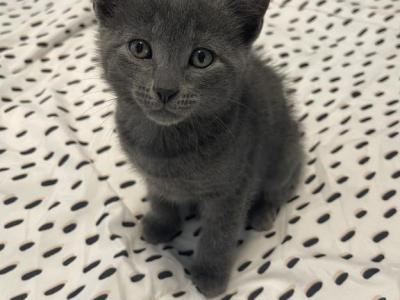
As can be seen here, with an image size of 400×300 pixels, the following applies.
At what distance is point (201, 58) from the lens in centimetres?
87

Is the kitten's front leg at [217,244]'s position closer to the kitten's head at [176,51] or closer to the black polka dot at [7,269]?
the kitten's head at [176,51]

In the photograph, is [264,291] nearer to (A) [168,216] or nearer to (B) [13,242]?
(A) [168,216]

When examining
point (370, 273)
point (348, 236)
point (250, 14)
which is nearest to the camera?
point (250, 14)

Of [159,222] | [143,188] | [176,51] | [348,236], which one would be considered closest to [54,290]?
[159,222]

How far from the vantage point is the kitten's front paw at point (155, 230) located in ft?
3.91

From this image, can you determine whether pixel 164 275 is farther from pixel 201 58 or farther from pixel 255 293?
pixel 201 58

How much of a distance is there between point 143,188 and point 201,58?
0.60 meters

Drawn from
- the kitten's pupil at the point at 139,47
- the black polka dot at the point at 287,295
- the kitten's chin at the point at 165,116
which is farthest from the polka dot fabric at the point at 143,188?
the kitten's pupil at the point at 139,47

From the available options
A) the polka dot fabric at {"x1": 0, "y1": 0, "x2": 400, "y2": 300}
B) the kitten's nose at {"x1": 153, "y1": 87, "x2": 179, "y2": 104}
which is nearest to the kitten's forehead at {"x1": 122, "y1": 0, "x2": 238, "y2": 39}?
the kitten's nose at {"x1": 153, "y1": 87, "x2": 179, "y2": 104}

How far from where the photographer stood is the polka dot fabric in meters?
1.06

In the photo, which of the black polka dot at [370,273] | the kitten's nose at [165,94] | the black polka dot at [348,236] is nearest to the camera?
the kitten's nose at [165,94]

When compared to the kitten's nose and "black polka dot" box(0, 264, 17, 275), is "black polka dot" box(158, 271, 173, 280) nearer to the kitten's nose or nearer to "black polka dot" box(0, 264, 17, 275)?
"black polka dot" box(0, 264, 17, 275)

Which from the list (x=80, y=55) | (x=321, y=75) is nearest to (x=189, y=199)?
(x=321, y=75)

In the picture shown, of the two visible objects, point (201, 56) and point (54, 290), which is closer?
point (201, 56)
